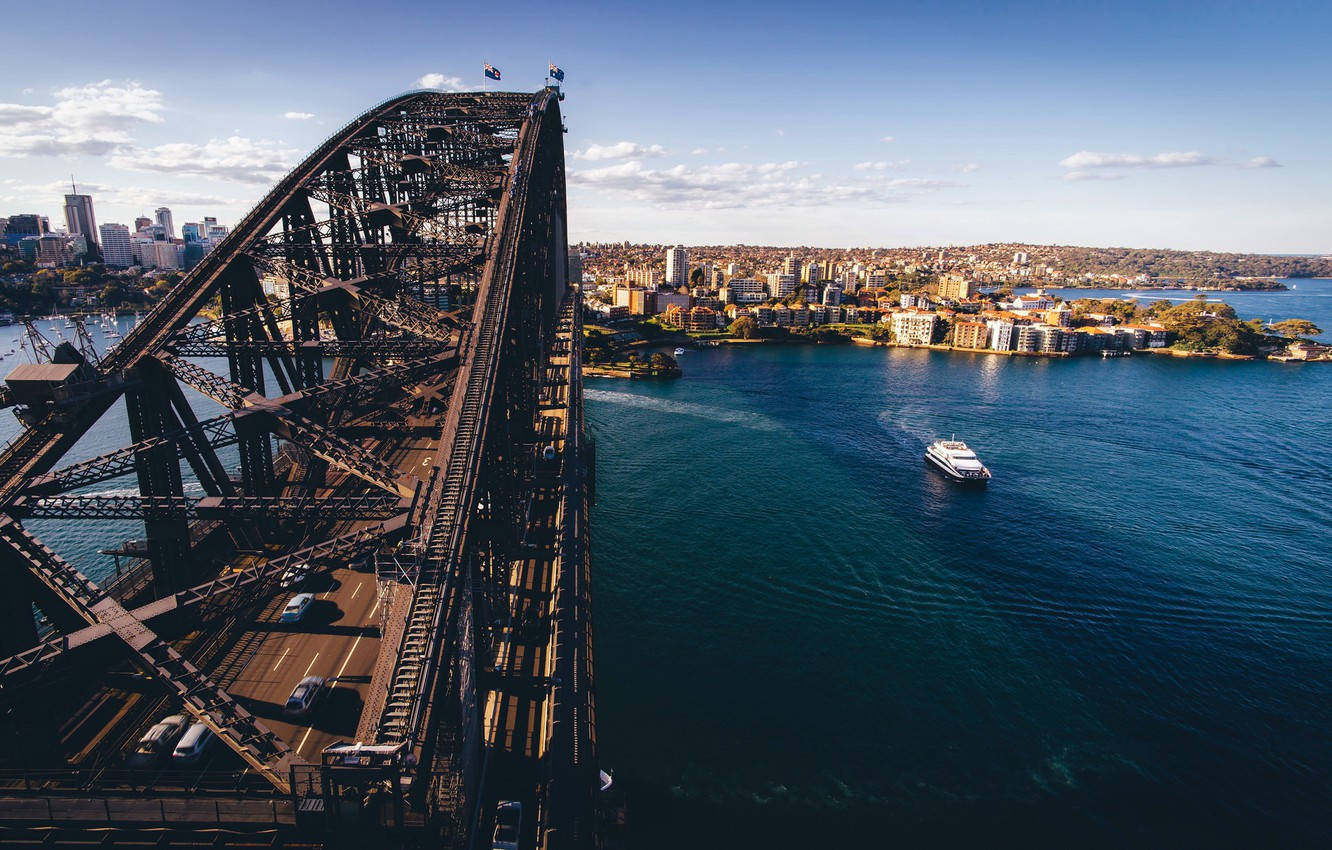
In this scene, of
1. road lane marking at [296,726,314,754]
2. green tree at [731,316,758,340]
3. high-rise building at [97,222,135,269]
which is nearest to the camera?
road lane marking at [296,726,314,754]

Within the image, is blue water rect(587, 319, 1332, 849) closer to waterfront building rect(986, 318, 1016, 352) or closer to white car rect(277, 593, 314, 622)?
white car rect(277, 593, 314, 622)

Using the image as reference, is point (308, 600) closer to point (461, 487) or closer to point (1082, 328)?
point (461, 487)

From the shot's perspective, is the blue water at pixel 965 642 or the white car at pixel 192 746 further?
the blue water at pixel 965 642

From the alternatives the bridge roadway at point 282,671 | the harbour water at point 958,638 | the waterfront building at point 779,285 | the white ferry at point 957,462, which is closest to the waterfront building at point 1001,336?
the harbour water at point 958,638

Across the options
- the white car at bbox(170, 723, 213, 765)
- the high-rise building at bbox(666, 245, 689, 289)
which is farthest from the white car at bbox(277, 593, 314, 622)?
the high-rise building at bbox(666, 245, 689, 289)

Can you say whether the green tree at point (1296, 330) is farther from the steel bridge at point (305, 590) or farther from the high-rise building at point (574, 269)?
the steel bridge at point (305, 590)
